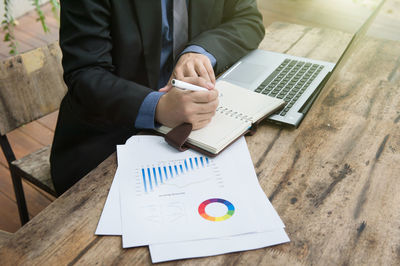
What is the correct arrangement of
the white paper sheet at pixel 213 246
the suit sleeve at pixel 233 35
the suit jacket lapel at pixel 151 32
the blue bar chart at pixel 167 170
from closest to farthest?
the white paper sheet at pixel 213 246 < the blue bar chart at pixel 167 170 < the suit jacket lapel at pixel 151 32 < the suit sleeve at pixel 233 35

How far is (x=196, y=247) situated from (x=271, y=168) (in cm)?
28

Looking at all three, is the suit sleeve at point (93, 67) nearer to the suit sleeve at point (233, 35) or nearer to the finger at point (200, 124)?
the finger at point (200, 124)

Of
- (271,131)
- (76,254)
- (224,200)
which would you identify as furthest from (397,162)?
(76,254)

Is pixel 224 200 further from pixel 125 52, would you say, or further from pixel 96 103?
pixel 125 52

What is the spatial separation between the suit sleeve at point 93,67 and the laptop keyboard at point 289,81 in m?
0.36

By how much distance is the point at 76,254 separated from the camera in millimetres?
646

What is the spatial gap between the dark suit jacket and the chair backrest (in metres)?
0.16

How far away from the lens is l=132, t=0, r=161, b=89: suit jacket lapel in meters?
1.11

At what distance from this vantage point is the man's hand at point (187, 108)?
0.89m

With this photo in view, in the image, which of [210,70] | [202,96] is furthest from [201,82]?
[210,70]

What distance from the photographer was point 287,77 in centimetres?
114

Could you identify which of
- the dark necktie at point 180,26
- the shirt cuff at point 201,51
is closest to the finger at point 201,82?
the shirt cuff at point 201,51

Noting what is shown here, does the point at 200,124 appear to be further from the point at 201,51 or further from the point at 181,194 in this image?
the point at 201,51

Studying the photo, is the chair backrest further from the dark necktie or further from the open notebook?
the open notebook
